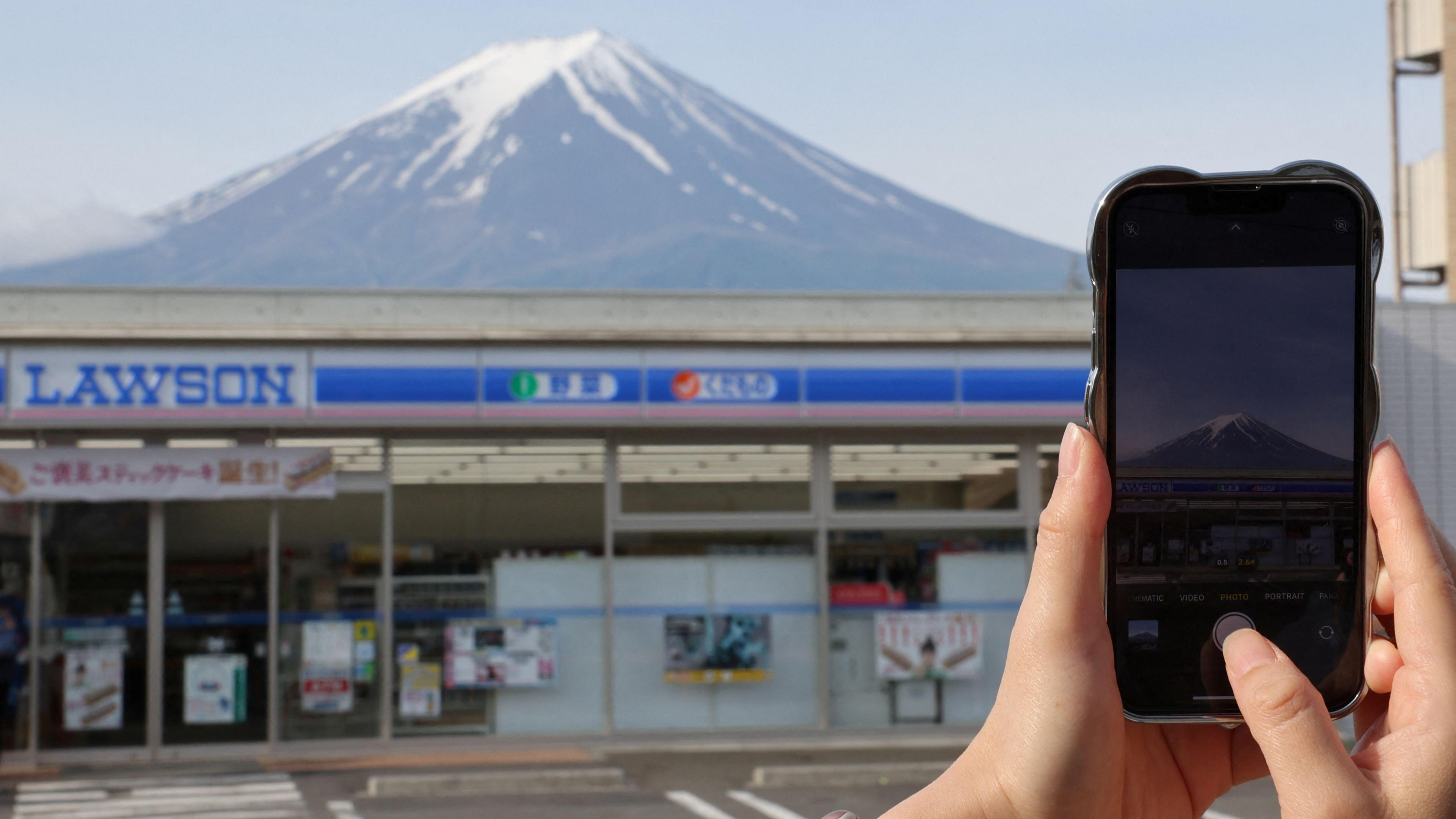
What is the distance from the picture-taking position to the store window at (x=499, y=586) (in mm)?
15008

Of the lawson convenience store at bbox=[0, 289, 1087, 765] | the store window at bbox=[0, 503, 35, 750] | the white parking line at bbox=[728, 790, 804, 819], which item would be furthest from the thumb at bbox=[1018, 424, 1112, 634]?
the store window at bbox=[0, 503, 35, 750]

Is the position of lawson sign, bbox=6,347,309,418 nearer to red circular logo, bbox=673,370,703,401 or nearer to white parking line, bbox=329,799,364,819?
red circular logo, bbox=673,370,703,401

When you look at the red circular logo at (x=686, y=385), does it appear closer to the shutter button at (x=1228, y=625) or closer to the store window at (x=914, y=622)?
the store window at (x=914, y=622)

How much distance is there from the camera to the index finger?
4.43 ft

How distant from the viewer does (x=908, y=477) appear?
15.7 m

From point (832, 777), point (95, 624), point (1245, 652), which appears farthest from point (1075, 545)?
point (95, 624)

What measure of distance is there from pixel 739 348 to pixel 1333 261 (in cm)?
1353

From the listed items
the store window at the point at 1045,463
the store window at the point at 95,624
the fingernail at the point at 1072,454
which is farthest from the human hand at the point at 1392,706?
the store window at the point at 95,624

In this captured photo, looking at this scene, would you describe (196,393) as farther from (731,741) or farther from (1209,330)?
(1209,330)

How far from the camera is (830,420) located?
15.3 m

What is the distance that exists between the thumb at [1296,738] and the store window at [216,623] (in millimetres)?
14554

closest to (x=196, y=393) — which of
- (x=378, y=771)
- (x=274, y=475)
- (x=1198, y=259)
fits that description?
(x=274, y=475)

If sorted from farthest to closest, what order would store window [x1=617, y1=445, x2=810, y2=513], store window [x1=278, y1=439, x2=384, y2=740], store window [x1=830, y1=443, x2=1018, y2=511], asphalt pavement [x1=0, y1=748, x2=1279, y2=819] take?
store window [x1=830, y1=443, x2=1018, y2=511], store window [x1=617, y1=445, x2=810, y2=513], store window [x1=278, y1=439, x2=384, y2=740], asphalt pavement [x1=0, y1=748, x2=1279, y2=819]

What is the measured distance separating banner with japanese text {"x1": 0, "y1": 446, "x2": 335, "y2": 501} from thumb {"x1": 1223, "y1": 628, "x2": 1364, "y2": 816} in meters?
14.2
